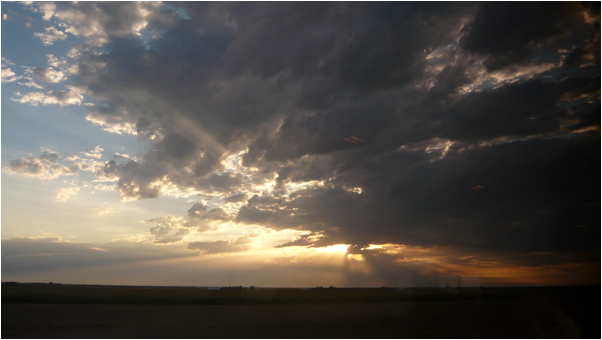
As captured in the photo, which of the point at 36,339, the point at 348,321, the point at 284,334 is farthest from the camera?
Answer: the point at 348,321

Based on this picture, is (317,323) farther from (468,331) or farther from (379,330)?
(468,331)

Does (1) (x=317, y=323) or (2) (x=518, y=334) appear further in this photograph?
(1) (x=317, y=323)

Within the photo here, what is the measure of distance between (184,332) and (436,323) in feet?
69.4

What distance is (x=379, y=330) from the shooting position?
24250 millimetres

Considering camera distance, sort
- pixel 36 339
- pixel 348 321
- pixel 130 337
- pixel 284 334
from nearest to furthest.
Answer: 1. pixel 36 339
2. pixel 130 337
3. pixel 284 334
4. pixel 348 321

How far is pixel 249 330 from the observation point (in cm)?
2381

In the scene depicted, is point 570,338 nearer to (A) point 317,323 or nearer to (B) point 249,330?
(A) point 317,323

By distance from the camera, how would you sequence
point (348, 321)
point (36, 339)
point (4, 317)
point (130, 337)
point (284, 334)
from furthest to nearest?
point (348, 321) < point (4, 317) < point (284, 334) < point (130, 337) < point (36, 339)

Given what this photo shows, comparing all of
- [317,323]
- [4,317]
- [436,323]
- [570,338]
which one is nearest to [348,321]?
[317,323]

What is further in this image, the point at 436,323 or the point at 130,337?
the point at 436,323

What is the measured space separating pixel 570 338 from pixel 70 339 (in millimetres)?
31165

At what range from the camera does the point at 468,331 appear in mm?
24188

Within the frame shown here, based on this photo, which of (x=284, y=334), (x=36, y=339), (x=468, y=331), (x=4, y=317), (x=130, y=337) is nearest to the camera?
(x=36, y=339)

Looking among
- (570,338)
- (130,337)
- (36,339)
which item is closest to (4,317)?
(36,339)
